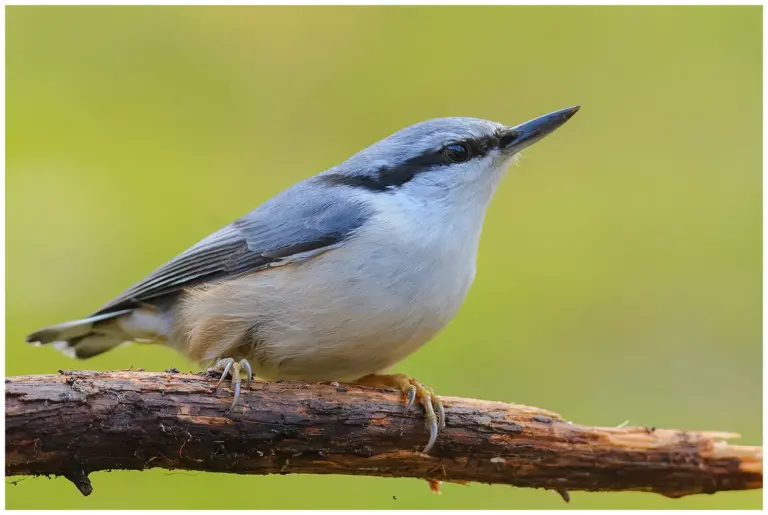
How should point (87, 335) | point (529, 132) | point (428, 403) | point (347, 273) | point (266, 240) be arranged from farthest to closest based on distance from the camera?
point (87, 335) < point (529, 132) < point (266, 240) < point (347, 273) < point (428, 403)

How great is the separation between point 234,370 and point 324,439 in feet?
1.40

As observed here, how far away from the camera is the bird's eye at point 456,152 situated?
12.2ft

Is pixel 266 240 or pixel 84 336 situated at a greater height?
pixel 266 240

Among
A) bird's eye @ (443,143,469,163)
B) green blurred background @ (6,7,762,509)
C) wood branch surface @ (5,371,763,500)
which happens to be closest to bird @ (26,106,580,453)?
bird's eye @ (443,143,469,163)

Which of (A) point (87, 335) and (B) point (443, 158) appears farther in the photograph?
(A) point (87, 335)

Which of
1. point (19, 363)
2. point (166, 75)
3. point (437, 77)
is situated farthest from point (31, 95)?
point (437, 77)

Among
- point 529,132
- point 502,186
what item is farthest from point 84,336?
point 502,186

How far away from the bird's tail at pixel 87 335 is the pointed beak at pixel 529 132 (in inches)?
74.5

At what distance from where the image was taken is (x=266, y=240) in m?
3.66

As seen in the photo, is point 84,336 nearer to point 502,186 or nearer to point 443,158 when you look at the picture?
point 443,158

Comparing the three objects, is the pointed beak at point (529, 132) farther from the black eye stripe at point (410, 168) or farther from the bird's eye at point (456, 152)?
the bird's eye at point (456, 152)

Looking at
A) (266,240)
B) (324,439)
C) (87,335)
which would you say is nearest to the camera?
(324,439)

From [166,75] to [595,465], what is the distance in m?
5.36

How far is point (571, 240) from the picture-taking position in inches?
262
